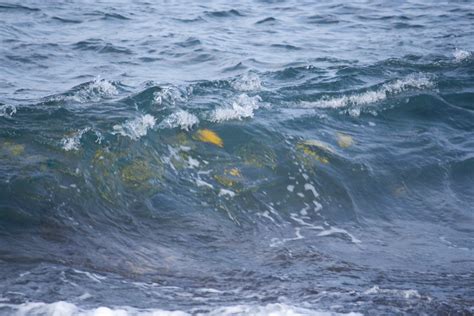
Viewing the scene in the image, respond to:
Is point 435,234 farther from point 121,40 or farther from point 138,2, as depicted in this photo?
point 138,2

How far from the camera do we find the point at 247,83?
381 inches

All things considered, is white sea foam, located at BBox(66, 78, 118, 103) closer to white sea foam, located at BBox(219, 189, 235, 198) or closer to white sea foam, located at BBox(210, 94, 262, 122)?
white sea foam, located at BBox(210, 94, 262, 122)

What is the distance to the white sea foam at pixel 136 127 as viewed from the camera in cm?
759

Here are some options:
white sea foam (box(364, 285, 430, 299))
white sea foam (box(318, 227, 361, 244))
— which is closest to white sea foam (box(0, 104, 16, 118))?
white sea foam (box(318, 227, 361, 244))

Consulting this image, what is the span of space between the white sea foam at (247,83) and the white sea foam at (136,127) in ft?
6.80

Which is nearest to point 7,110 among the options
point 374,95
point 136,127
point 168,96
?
point 136,127

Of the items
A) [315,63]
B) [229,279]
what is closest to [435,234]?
[229,279]

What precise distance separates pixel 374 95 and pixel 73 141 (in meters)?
4.97

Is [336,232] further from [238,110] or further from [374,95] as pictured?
[374,95]

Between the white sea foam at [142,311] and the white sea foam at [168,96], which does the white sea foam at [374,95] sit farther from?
the white sea foam at [142,311]

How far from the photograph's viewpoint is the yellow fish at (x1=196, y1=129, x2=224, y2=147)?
770 centimetres

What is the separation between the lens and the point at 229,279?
16.6 feet

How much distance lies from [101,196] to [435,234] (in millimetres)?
3653

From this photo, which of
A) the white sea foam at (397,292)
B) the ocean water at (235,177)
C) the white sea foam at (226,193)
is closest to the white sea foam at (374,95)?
the ocean water at (235,177)
